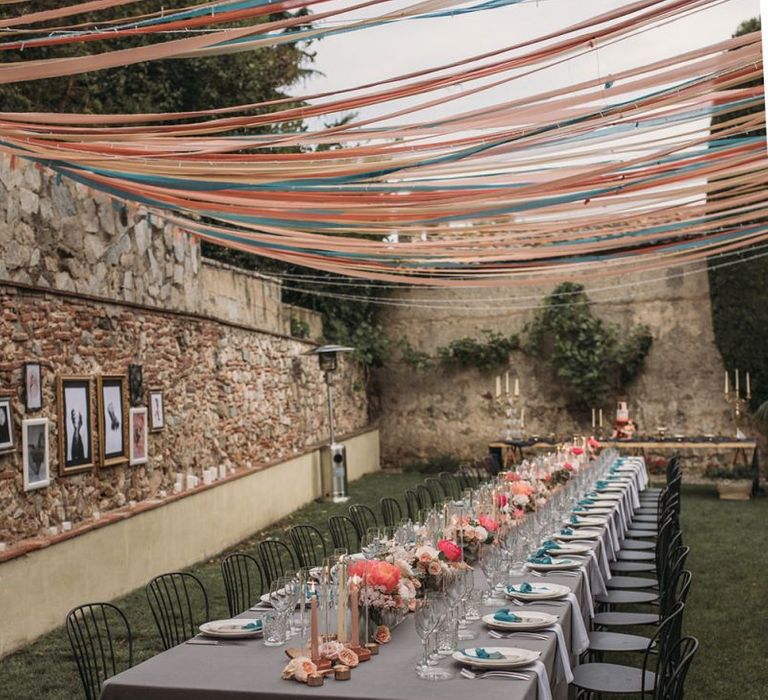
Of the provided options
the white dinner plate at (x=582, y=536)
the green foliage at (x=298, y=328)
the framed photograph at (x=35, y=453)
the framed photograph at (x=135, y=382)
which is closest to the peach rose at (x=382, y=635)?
the white dinner plate at (x=582, y=536)

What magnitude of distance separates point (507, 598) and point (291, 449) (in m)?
7.80

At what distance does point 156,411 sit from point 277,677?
5.26 m

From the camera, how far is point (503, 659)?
3.24 meters

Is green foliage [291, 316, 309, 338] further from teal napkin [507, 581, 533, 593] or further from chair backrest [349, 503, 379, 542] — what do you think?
teal napkin [507, 581, 533, 593]

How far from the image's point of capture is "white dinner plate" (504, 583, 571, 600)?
164 inches

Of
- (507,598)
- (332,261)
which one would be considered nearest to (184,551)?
(332,261)

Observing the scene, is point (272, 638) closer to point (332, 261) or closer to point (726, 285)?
point (332, 261)

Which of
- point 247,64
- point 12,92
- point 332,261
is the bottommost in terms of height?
point 332,261

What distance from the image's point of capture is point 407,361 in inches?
607

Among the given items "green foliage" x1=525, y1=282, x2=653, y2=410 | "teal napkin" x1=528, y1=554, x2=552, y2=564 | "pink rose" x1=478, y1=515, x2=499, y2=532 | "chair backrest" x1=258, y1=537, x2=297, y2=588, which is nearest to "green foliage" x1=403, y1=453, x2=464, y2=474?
"green foliage" x1=525, y1=282, x2=653, y2=410

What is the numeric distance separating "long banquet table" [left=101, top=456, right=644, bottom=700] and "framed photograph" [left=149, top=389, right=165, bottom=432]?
15.2ft

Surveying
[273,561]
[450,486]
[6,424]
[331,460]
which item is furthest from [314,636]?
[331,460]

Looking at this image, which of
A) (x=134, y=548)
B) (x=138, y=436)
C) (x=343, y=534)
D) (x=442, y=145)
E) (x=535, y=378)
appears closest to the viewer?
(x=442, y=145)

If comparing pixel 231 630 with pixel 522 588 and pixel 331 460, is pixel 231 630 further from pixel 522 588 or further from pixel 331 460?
pixel 331 460
